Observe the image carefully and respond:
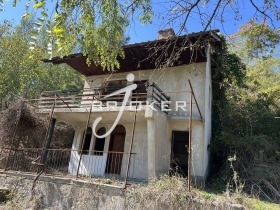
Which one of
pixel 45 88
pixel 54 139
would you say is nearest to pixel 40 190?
pixel 54 139

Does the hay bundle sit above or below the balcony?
above

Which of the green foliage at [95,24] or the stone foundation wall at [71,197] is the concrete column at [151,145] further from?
the green foliage at [95,24]

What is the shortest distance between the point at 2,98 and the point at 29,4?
58.6 ft

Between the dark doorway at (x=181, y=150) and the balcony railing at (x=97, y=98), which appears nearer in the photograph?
the balcony railing at (x=97, y=98)

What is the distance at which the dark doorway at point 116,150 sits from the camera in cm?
1230

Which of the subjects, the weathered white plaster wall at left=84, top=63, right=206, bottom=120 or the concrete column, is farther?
the weathered white plaster wall at left=84, top=63, right=206, bottom=120

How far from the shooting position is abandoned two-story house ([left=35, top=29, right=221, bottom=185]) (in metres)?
Answer: 10.2

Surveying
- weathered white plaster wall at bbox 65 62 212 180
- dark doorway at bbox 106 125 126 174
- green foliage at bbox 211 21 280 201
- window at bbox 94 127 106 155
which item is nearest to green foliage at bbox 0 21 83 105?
window at bbox 94 127 106 155

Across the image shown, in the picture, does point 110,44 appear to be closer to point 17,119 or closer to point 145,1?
point 145,1

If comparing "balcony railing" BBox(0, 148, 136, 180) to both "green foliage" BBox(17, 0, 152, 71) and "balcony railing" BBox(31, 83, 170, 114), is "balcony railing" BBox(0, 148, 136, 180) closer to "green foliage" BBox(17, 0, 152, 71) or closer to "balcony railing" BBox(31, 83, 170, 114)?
"balcony railing" BBox(31, 83, 170, 114)

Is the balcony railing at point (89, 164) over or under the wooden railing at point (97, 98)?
under

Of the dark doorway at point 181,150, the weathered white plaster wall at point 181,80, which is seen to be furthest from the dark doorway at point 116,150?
the dark doorway at point 181,150

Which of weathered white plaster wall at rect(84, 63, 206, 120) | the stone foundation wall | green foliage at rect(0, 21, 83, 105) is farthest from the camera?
green foliage at rect(0, 21, 83, 105)

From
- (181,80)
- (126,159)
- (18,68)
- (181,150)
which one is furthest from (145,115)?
(18,68)
